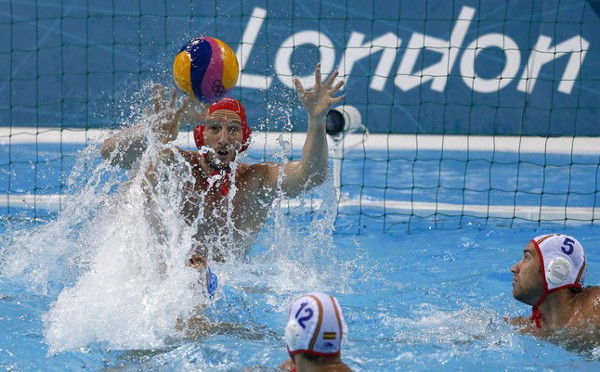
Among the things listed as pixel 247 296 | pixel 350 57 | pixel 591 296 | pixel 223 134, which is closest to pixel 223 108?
pixel 223 134

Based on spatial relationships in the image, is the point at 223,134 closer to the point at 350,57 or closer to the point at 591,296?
the point at 591,296

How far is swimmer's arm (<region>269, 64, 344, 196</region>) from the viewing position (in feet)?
13.7

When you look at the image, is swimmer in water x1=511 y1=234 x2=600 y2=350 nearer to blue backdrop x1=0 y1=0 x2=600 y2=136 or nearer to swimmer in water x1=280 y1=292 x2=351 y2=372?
swimmer in water x1=280 y1=292 x2=351 y2=372

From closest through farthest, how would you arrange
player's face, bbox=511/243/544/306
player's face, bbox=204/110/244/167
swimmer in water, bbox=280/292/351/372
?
swimmer in water, bbox=280/292/351/372 → player's face, bbox=511/243/544/306 → player's face, bbox=204/110/244/167

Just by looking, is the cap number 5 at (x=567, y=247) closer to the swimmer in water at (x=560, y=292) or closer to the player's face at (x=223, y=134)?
the swimmer in water at (x=560, y=292)

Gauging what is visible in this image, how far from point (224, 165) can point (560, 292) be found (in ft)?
6.08

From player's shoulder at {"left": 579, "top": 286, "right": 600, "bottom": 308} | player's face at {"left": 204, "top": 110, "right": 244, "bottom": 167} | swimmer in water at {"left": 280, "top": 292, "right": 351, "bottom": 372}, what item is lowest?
player's shoulder at {"left": 579, "top": 286, "right": 600, "bottom": 308}

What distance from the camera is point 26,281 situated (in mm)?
5008

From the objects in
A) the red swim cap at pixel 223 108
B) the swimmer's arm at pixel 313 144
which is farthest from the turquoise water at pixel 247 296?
the swimmer's arm at pixel 313 144

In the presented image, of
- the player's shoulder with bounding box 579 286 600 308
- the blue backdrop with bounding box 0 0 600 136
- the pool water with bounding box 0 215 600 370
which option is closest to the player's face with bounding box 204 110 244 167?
the pool water with bounding box 0 215 600 370

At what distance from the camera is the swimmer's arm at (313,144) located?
4168 millimetres

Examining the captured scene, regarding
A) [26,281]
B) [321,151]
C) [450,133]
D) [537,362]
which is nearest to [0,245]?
[26,281]

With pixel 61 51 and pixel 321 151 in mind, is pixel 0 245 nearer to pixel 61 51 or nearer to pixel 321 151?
pixel 321 151

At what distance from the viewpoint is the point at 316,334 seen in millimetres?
2652
